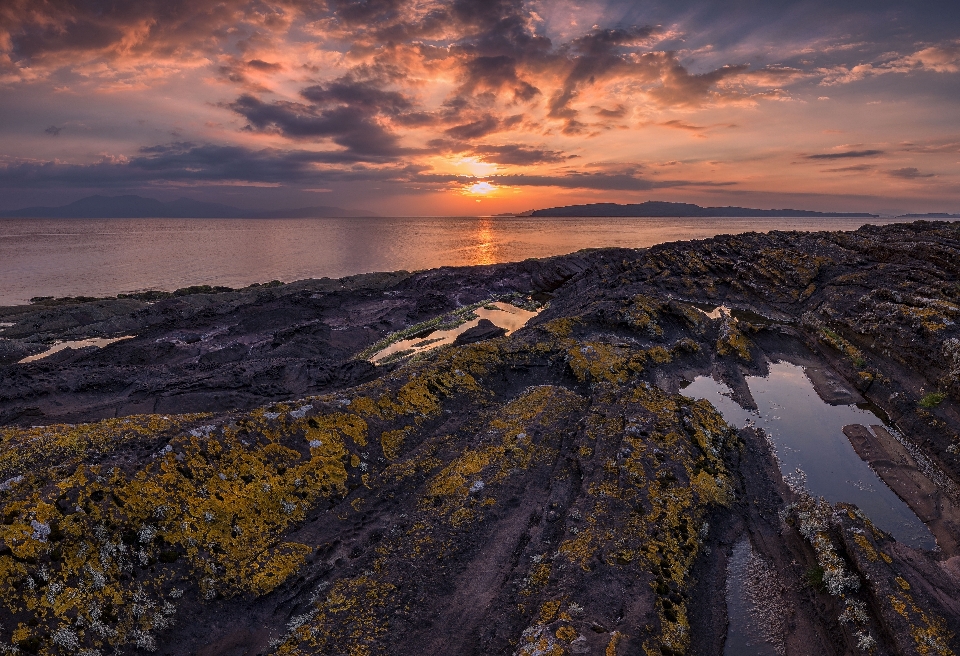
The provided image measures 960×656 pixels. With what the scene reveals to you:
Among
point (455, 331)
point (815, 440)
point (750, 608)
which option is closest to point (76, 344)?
point (455, 331)

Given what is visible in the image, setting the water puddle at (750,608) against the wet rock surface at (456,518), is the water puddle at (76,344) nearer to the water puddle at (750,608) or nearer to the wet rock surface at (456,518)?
the wet rock surface at (456,518)

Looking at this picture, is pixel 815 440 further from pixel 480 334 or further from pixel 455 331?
pixel 455 331

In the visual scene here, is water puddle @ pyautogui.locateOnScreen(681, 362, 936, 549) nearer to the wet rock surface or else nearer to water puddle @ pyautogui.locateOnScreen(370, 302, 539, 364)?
the wet rock surface

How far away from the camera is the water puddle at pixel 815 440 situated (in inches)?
398

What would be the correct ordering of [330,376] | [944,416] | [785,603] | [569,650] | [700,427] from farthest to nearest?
[330,376] → [944,416] → [700,427] → [785,603] → [569,650]

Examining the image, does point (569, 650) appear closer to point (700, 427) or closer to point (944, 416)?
point (700, 427)

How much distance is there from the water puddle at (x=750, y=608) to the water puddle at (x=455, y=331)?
17.8 metres

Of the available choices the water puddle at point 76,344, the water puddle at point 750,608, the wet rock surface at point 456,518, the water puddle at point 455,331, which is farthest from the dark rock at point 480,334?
the water puddle at point 76,344

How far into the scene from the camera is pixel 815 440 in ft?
42.6

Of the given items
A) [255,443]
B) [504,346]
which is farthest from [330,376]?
[255,443]

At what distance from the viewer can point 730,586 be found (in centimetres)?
788

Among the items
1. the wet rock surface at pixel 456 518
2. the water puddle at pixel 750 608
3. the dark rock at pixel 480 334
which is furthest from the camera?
the dark rock at pixel 480 334

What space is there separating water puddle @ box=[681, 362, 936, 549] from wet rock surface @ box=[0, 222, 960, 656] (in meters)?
0.57

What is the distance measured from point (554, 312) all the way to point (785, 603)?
77.2 feet
